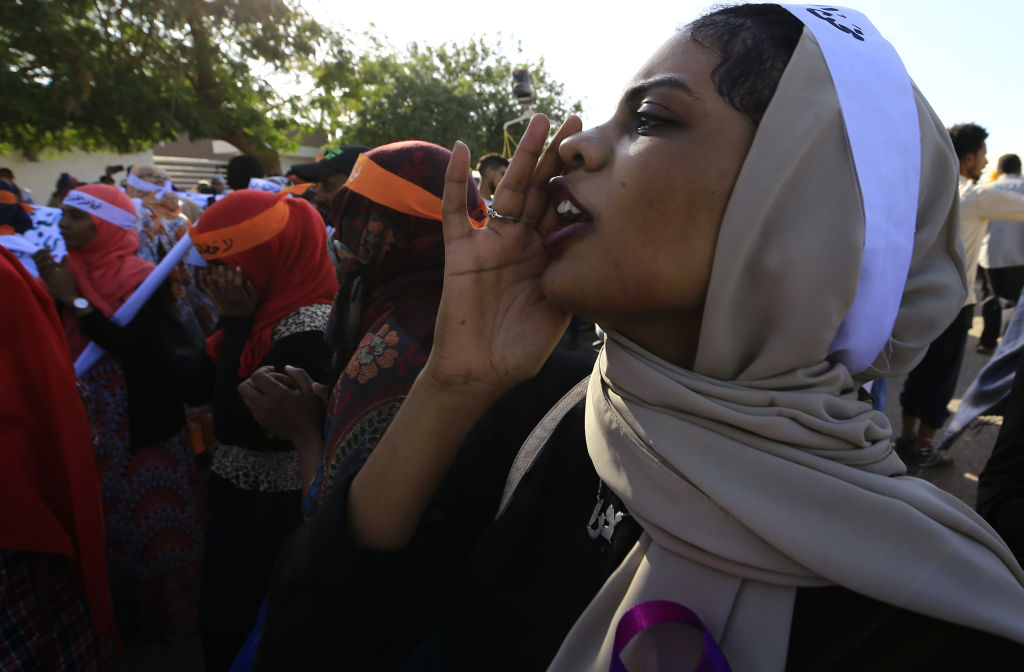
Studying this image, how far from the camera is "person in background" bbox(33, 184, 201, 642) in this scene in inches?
124

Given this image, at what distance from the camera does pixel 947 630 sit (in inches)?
29.4

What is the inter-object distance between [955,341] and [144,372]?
553 cm

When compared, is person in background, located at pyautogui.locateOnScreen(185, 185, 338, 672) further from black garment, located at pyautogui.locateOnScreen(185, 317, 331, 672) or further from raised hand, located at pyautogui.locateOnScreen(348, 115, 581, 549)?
raised hand, located at pyautogui.locateOnScreen(348, 115, 581, 549)

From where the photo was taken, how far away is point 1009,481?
1.55 meters

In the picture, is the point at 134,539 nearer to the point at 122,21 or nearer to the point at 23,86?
the point at 23,86

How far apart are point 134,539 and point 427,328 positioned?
8.39ft

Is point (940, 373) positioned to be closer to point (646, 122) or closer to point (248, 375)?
point (646, 122)

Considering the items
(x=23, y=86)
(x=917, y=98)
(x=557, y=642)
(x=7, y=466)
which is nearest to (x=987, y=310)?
(x=917, y=98)

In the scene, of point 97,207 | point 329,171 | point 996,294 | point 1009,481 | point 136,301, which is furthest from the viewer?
point 996,294

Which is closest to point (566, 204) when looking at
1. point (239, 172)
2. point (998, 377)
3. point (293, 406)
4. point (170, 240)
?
point (293, 406)

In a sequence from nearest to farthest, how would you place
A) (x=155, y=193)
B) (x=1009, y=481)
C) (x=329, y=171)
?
(x=1009, y=481) → (x=329, y=171) → (x=155, y=193)

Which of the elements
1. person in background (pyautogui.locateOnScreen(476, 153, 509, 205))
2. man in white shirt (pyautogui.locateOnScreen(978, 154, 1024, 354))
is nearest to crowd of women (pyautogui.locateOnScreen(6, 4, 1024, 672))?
person in background (pyautogui.locateOnScreen(476, 153, 509, 205))

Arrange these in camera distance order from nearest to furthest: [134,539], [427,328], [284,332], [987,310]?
[427,328] < [284,332] < [134,539] < [987,310]

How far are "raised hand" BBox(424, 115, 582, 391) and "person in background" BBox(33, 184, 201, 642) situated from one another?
276 centimetres
